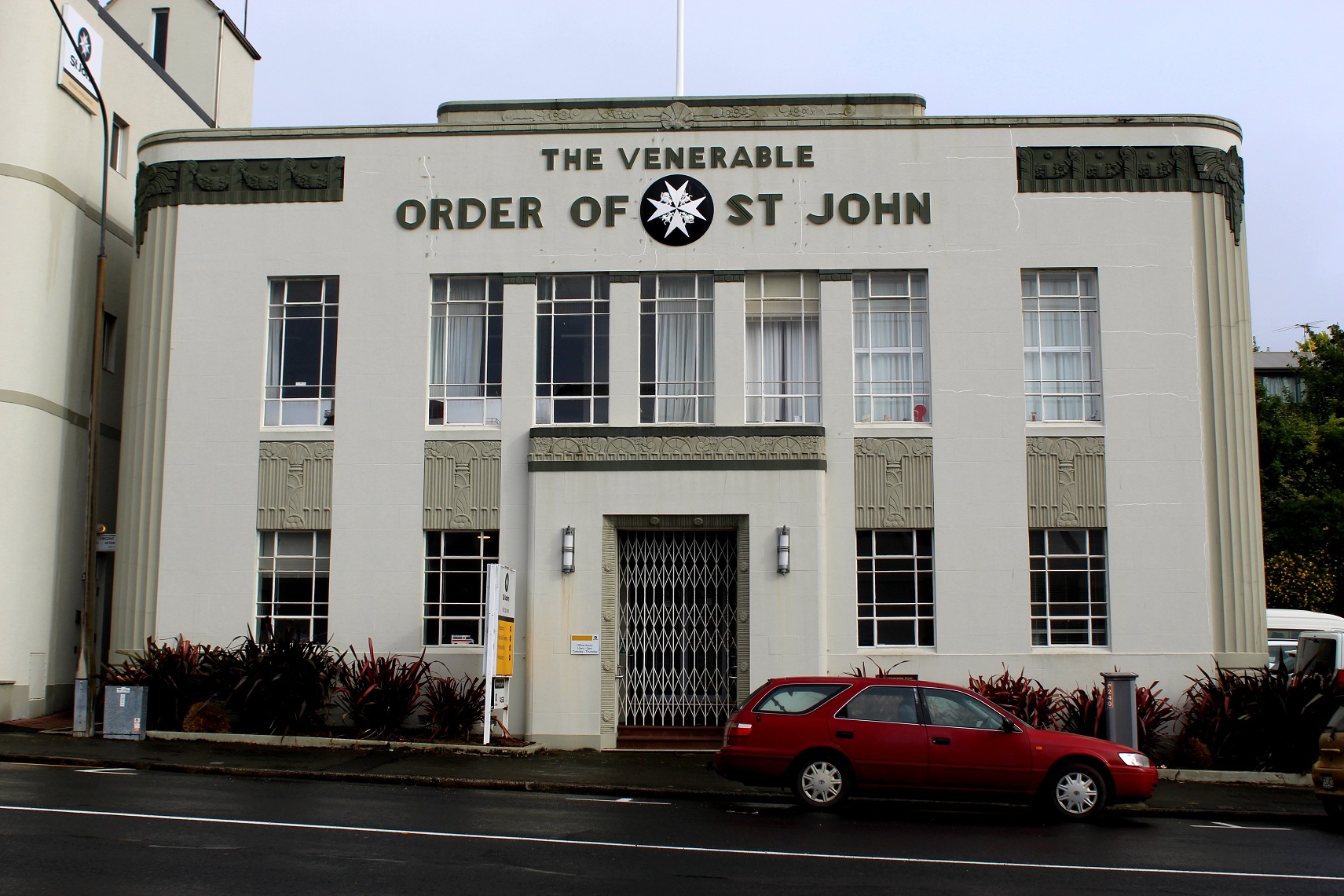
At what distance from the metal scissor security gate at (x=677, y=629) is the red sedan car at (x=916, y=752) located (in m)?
4.92

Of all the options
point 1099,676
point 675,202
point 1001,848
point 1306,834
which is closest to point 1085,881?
point 1001,848

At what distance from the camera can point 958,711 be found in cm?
1347

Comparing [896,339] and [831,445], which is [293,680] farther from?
[896,339]

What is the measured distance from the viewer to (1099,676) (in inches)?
724

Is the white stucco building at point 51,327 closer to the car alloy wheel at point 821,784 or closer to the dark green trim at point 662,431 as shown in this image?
the dark green trim at point 662,431

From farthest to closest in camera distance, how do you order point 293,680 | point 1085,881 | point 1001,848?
1. point 293,680
2. point 1001,848
3. point 1085,881

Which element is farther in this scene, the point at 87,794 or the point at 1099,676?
the point at 1099,676

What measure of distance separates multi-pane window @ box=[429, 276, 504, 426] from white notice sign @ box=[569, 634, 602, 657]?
3.75 meters

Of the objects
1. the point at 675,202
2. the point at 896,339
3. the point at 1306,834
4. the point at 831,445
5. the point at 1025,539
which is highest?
the point at 675,202

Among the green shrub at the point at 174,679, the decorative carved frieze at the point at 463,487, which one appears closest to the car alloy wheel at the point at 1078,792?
the decorative carved frieze at the point at 463,487

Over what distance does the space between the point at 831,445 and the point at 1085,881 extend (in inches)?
399

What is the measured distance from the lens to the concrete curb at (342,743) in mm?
17234

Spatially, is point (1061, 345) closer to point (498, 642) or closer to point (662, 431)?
point (662, 431)

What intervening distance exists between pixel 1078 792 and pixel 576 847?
5.80 m
